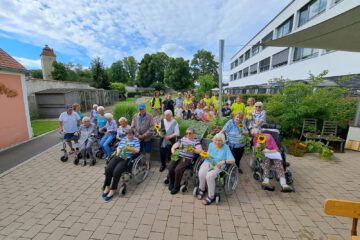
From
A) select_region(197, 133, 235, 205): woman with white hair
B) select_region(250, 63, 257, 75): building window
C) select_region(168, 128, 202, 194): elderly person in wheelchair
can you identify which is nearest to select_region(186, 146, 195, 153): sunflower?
select_region(168, 128, 202, 194): elderly person in wheelchair

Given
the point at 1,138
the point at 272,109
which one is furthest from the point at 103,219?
the point at 272,109

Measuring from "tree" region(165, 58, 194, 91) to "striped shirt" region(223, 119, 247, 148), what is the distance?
37200 millimetres

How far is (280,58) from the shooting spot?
17.7 meters

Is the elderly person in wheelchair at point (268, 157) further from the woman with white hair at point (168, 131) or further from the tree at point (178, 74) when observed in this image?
the tree at point (178, 74)

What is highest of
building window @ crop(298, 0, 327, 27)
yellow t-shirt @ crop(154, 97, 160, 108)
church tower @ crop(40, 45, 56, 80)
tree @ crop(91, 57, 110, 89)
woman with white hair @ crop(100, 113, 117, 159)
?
church tower @ crop(40, 45, 56, 80)

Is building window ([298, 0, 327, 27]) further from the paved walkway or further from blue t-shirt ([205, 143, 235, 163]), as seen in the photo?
blue t-shirt ([205, 143, 235, 163])

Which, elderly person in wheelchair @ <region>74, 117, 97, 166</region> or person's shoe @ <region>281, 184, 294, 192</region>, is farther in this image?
elderly person in wheelchair @ <region>74, 117, 97, 166</region>

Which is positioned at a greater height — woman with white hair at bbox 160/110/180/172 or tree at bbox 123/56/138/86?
tree at bbox 123/56/138/86

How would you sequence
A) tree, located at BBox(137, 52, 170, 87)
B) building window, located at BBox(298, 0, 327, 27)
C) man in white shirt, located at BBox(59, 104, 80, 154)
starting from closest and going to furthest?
man in white shirt, located at BBox(59, 104, 80, 154) → building window, located at BBox(298, 0, 327, 27) → tree, located at BBox(137, 52, 170, 87)

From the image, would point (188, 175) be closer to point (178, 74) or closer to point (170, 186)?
point (170, 186)

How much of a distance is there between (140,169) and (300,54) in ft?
54.8

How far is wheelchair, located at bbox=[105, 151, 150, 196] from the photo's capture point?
11.2ft

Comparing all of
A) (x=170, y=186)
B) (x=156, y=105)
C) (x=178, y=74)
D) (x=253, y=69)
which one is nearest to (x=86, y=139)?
(x=170, y=186)

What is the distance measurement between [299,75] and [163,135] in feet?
49.8
